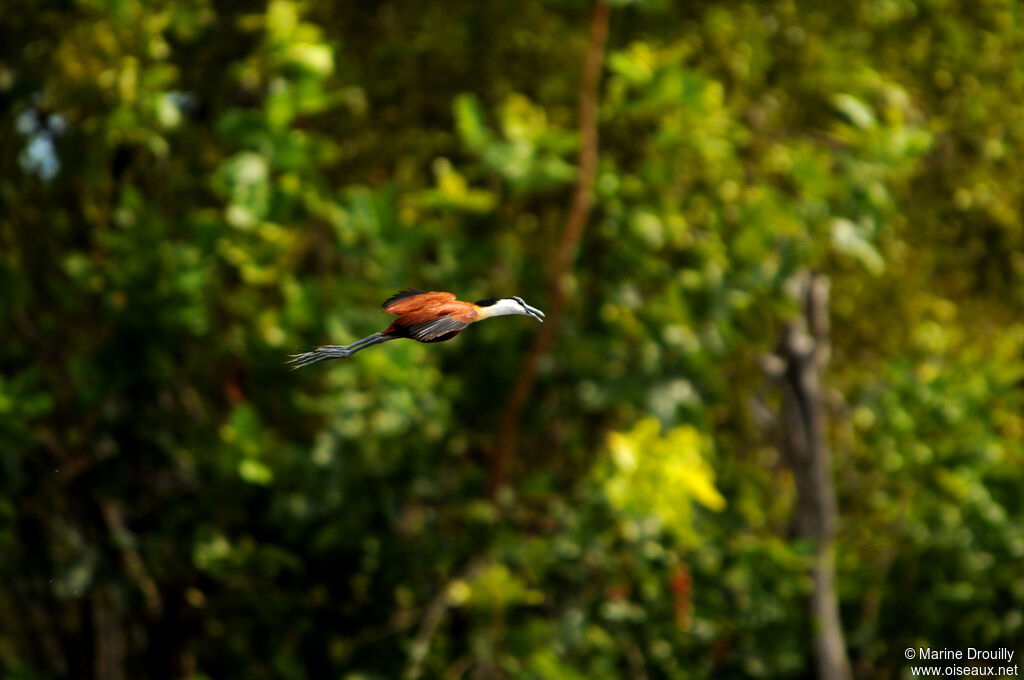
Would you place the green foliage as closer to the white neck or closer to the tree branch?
the tree branch

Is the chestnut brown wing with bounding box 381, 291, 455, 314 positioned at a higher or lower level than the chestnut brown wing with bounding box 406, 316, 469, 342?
lower

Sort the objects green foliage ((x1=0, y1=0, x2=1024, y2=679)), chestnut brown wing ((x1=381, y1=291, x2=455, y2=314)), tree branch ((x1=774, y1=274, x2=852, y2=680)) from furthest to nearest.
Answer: tree branch ((x1=774, y1=274, x2=852, y2=680)) → green foliage ((x1=0, y1=0, x2=1024, y2=679)) → chestnut brown wing ((x1=381, y1=291, x2=455, y2=314))

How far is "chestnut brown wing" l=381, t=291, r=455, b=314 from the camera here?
1.06 meters

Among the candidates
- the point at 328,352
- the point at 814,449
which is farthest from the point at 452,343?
the point at 328,352

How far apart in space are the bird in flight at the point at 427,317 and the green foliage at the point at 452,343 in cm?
269

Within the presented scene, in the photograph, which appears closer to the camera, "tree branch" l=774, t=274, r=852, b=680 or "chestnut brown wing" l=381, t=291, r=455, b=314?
"chestnut brown wing" l=381, t=291, r=455, b=314

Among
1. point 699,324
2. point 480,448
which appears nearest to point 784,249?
point 699,324

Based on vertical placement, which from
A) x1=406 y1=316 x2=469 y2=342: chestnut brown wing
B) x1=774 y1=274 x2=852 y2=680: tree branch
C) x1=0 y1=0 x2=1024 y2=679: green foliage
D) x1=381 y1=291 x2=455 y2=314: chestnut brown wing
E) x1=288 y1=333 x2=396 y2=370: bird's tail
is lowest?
x1=774 y1=274 x2=852 y2=680: tree branch

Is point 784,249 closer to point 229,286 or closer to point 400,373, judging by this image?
point 400,373

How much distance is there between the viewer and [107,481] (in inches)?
180

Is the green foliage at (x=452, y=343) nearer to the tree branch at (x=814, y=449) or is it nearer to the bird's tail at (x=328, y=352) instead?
the tree branch at (x=814, y=449)

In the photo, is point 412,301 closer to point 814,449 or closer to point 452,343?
point 452,343

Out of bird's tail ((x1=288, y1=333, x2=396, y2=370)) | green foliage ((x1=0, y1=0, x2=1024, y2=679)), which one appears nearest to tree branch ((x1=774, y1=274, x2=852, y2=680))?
green foliage ((x1=0, y1=0, x2=1024, y2=679))

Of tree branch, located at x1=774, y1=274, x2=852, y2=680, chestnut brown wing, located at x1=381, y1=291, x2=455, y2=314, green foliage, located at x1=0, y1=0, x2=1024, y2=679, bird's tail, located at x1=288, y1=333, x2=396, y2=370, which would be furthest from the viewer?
tree branch, located at x1=774, y1=274, x2=852, y2=680
